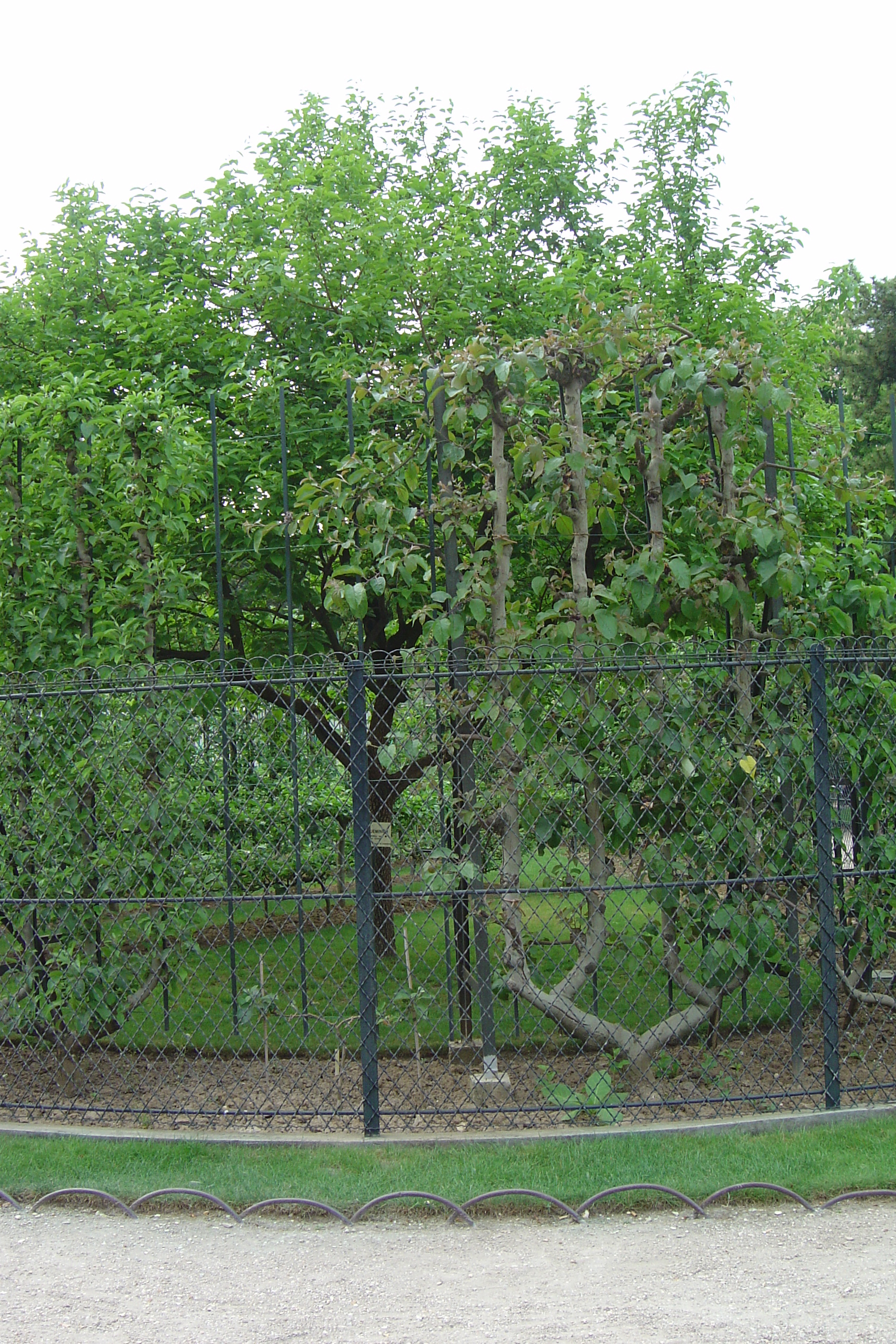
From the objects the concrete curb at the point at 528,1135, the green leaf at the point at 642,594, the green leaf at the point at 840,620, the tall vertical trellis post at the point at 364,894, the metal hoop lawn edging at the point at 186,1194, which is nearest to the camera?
the metal hoop lawn edging at the point at 186,1194

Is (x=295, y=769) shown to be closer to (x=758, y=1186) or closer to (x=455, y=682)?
(x=455, y=682)

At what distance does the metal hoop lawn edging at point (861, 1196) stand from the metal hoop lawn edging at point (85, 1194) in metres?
2.38

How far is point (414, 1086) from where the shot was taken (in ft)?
17.4

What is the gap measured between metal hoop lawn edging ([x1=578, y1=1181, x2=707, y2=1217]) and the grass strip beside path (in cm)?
5

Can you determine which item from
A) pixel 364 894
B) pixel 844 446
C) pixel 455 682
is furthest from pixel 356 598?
pixel 844 446

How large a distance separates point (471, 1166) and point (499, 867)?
1227 mm

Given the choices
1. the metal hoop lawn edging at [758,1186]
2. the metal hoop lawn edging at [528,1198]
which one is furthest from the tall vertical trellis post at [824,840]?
the metal hoop lawn edging at [528,1198]

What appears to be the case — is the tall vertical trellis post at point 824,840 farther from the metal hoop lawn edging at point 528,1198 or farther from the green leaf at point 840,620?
the metal hoop lawn edging at point 528,1198

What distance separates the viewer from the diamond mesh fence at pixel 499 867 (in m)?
4.75

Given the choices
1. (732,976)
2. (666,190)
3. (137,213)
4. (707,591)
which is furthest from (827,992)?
(137,213)

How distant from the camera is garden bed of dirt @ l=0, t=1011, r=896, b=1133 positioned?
4695mm

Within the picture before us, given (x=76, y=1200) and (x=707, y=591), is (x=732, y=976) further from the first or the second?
(x=76, y=1200)

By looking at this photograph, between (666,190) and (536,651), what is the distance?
15.7ft

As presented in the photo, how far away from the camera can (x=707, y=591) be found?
5.29 meters
